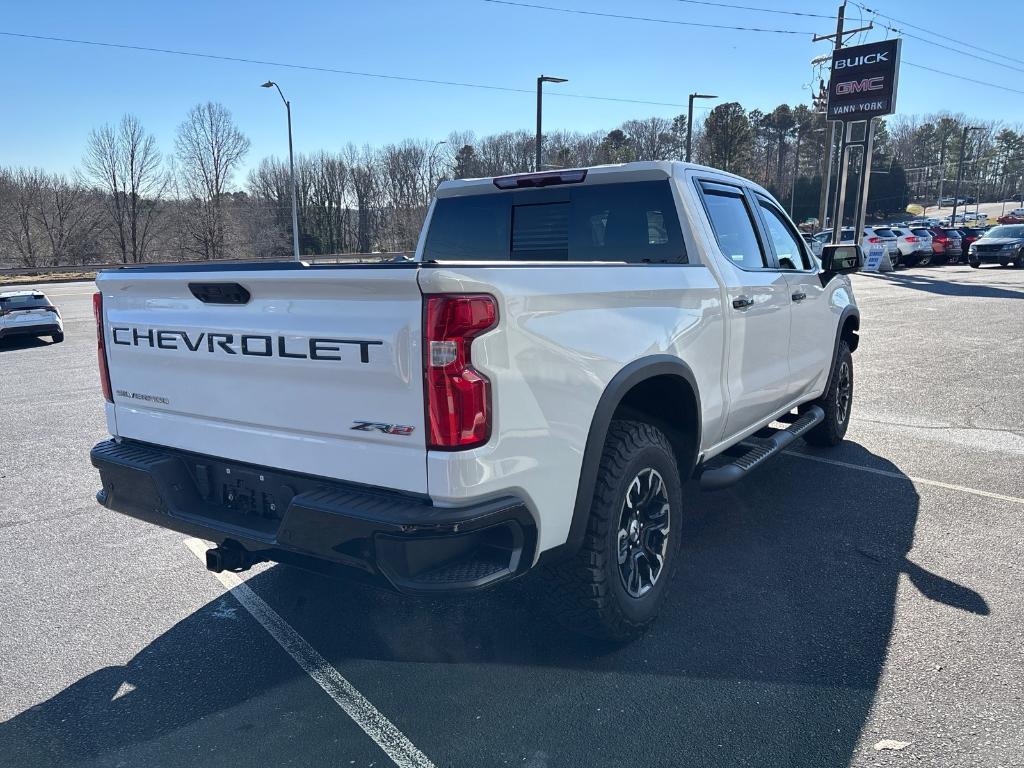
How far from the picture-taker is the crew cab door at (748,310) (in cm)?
402

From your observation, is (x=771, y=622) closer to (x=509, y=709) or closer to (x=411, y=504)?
(x=509, y=709)

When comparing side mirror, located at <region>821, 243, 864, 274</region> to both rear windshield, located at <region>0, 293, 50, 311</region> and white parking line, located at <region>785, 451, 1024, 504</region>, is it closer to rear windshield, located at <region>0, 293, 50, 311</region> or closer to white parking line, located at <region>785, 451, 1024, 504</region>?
white parking line, located at <region>785, 451, 1024, 504</region>

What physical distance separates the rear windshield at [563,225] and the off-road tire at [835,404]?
257 centimetres

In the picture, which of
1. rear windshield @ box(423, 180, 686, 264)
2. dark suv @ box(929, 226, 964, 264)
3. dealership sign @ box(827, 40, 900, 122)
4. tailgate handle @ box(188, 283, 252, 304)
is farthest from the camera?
dark suv @ box(929, 226, 964, 264)

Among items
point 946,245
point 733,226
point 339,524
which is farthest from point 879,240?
point 339,524

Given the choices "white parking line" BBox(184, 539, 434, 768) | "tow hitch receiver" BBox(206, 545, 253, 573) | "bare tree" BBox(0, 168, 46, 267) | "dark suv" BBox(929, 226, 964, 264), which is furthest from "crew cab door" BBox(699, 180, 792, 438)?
"bare tree" BBox(0, 168, 46, 267)

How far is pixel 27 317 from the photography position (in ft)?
44.2

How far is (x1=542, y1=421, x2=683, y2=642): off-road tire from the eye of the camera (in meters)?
2.88

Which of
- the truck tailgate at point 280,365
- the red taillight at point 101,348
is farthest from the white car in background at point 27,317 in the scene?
the truck tailgate at point 280,365

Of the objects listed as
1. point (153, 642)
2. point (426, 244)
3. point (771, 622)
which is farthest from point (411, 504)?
point (426, 244)

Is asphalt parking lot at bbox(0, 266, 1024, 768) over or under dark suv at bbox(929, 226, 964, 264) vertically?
under

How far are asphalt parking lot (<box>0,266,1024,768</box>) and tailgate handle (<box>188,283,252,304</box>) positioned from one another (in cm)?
149

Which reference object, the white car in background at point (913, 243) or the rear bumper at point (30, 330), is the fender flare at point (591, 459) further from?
the white car in background at point (913, 243)

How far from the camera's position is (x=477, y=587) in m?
2.37
